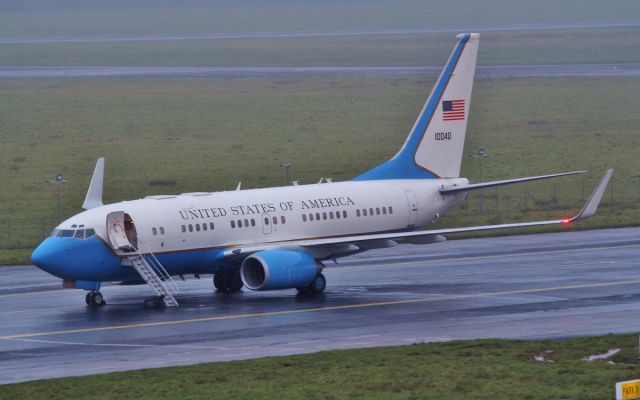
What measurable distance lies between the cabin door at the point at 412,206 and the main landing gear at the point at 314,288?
22.6 feet

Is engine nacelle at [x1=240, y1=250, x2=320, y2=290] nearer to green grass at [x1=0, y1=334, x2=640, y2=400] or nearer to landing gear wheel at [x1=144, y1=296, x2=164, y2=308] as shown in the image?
landing gear wheel at [x1=144, y1=296, x2=164, y2=308]

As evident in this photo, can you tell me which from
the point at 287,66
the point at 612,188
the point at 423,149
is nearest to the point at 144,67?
the point at 287,66

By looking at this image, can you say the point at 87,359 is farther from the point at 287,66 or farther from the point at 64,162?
the point at 287,66

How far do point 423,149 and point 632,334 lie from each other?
1992 centimetres

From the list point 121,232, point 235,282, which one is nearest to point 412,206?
point 235,282

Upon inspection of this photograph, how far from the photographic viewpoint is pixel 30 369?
3428 cm

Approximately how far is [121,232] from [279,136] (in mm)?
72748

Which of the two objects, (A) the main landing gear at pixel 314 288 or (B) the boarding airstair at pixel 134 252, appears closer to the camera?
(B) the boarding airstair at pixel 134 252

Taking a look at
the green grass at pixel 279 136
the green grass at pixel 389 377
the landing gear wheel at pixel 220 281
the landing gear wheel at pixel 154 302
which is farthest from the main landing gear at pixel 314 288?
the green grass at pixel 279 136

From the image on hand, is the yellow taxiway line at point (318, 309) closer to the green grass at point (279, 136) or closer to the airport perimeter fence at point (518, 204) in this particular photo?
the green grass at point (279, 136)

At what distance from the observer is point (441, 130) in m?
56.2

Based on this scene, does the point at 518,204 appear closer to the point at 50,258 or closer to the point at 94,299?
the point at 94,299

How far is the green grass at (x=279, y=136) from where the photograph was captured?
8306 centimetres

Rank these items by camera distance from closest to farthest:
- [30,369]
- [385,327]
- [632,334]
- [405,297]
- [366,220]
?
[30,369]
[632,334]
[385,327]
[405,297]
[366,220]
